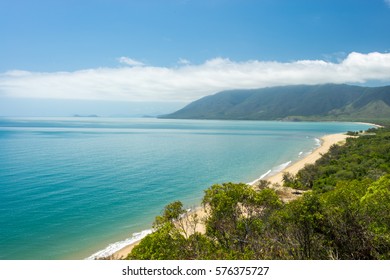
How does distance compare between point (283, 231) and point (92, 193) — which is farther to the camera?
point (92, 193)

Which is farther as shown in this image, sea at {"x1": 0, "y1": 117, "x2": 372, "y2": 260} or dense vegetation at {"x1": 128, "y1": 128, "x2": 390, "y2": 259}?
sea at {"x1": 0, "y1": 117, "x2": 372, "y2": 260}

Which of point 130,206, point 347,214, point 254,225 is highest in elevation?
point 347,214

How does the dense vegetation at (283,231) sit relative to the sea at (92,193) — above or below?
above

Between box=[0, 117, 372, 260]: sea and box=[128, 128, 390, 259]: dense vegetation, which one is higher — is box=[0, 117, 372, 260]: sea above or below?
below

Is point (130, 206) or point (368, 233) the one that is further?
point (130, 206)

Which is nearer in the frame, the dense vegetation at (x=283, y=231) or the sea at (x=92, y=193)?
the dense vegetation at (x=283, y=231)

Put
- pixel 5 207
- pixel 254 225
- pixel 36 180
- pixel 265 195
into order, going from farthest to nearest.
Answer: pixel 36 180, pixel 5 207, pixel 265 195, pixel 254 225

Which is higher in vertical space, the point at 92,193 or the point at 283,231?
the point at 283,231

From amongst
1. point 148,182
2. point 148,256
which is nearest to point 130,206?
point 148,182
